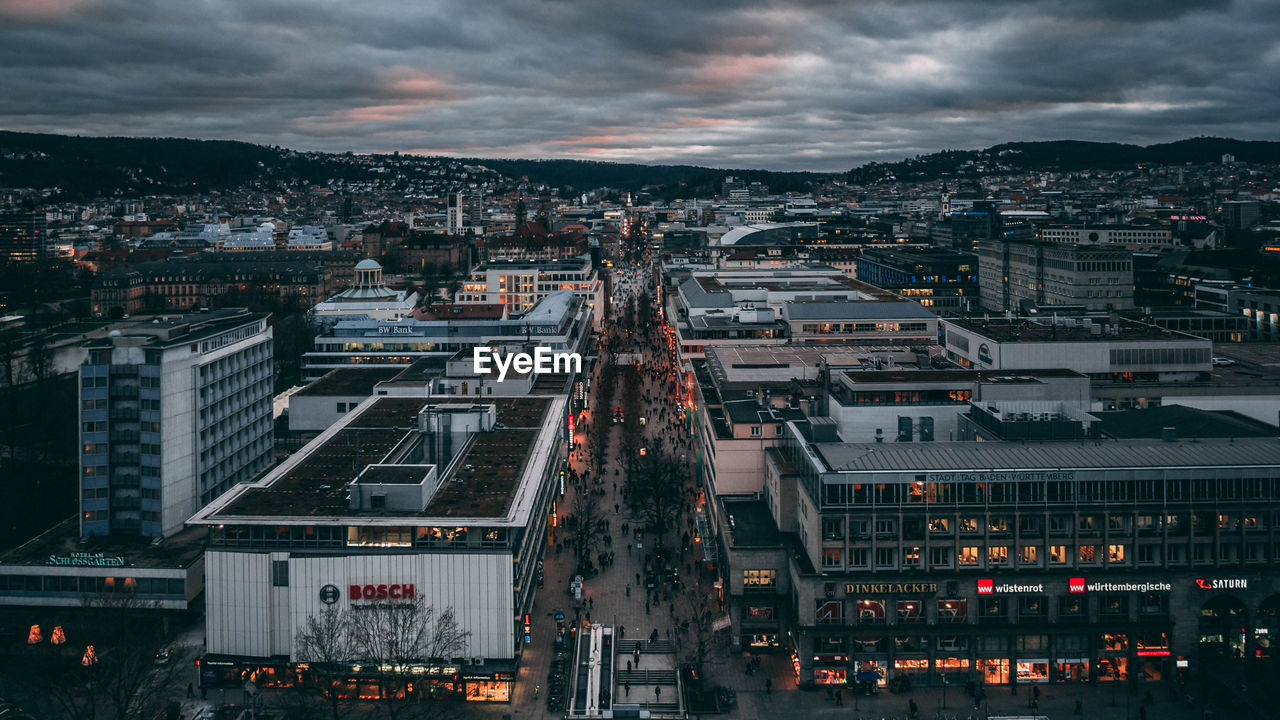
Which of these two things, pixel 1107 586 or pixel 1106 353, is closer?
pixel 1107 586

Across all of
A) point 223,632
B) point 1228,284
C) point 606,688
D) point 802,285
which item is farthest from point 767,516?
point 1228,284

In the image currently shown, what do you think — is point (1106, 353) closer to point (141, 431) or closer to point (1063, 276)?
point (1063, 276)

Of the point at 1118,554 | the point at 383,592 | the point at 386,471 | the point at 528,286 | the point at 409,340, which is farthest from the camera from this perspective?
the point at 528,286

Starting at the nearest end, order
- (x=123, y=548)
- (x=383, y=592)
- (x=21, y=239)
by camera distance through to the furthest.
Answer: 1. (x=383, y=592)
2. (x=123, y=548)
3. (x=21, y=239)

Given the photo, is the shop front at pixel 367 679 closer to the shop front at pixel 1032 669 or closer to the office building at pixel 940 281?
the shop front at pixel 1032 669

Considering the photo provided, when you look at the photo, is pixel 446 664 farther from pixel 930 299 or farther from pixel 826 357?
pixel 930 299

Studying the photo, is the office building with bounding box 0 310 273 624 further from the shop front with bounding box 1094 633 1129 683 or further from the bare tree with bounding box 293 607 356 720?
the shop front with bounding box 1094 633 1129 683

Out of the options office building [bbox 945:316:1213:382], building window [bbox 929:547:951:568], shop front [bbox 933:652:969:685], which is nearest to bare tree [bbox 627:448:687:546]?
building window [bbox 929:547:951:568]

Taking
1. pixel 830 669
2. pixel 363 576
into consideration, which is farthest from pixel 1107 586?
pixel 363 576
